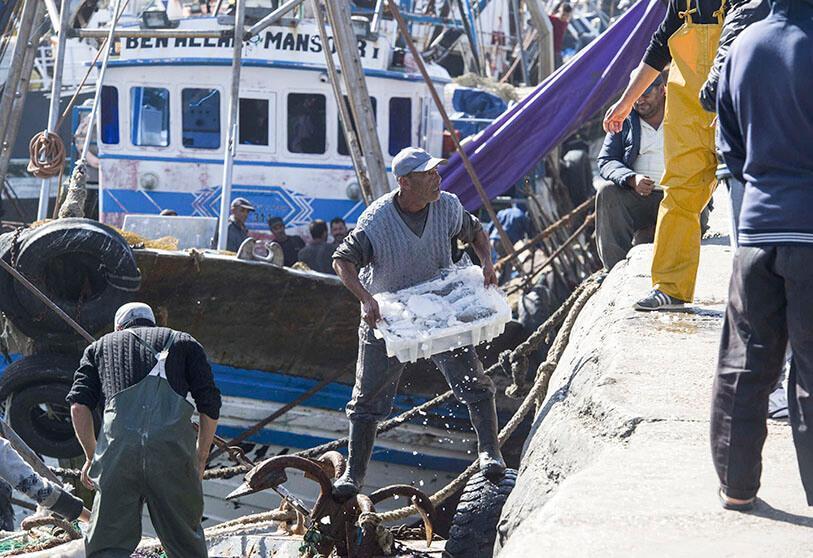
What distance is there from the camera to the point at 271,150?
12445mm

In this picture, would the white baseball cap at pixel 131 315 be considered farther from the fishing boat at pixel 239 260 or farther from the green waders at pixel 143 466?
the fishing boat at pixel 239 260

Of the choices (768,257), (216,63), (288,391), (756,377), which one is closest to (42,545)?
(288,391)

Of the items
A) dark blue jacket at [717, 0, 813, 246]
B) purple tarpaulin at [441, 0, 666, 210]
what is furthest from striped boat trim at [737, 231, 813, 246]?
purple tarpaulin at [441, 0, 666, 210]

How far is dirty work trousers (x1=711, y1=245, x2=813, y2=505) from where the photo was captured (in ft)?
10.7

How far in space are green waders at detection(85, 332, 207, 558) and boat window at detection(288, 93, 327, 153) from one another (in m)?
7.42

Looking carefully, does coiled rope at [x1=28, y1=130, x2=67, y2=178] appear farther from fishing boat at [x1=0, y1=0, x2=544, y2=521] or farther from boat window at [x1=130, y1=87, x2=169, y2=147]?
boat window at [x1=130, y1=87, x2=169, y2=147]

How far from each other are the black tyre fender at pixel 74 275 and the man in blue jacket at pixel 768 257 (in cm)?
587

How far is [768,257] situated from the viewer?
3.25m

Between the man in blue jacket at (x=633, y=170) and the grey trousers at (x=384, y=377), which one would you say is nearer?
the grey trousers at (x=384, y=377)

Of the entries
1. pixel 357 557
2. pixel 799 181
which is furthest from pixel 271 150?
pixel 799 181

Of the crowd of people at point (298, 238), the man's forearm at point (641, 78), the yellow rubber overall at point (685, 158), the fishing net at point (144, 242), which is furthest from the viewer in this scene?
the crowd of people at point (298, 238)

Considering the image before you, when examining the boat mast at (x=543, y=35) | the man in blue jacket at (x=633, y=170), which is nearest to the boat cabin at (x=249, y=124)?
the boat mast at (x=543, y=35)

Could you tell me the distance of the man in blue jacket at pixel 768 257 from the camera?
320 cm

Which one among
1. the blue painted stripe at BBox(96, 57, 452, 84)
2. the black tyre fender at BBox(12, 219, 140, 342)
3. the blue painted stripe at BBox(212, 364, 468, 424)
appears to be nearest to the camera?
the black tyre fender at BBox(12, 219, 140, 342)
